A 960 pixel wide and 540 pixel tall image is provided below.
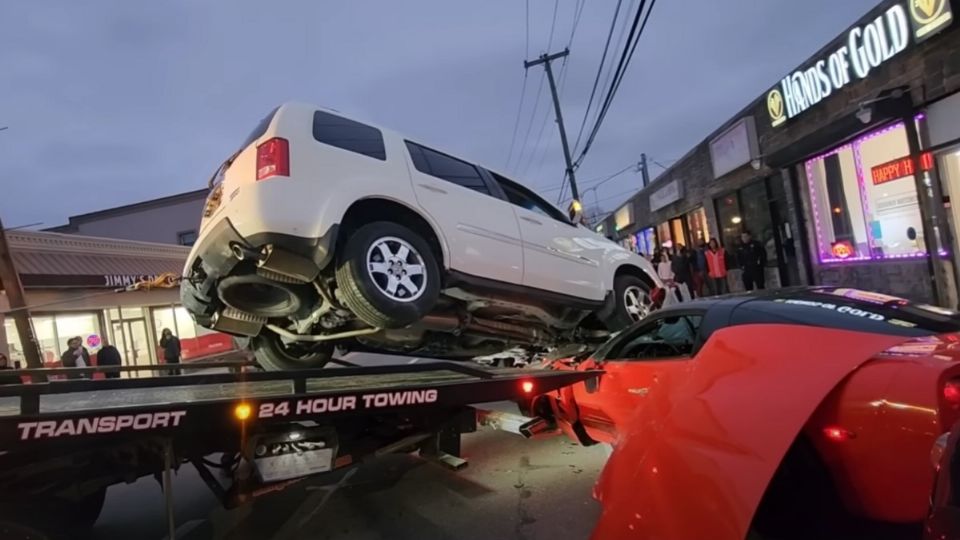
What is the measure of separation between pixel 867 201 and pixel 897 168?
106 cm

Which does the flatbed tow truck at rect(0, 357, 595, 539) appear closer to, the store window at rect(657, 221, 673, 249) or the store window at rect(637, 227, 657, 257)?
the store window at rect(657, 221, 673, 249)

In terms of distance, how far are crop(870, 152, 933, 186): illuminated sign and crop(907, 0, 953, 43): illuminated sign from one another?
5.53 feet

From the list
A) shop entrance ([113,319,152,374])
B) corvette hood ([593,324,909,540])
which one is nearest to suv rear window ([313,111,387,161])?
corvette hood ([593,324,909,540])

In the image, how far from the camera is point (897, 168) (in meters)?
9.79

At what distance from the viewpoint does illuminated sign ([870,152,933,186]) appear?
894 centimetres

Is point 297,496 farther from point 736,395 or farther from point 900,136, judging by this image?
point 900,136

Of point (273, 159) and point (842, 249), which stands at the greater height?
point (273, 159)

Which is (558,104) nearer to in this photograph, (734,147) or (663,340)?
(734,147)

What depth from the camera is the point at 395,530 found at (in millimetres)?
4164

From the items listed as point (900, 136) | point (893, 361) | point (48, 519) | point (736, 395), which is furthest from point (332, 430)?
point (900, 136)

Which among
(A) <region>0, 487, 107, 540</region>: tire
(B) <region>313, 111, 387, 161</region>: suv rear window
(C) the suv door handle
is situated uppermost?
(B) <region>313, 111, 387, 161</region>: suv rear window

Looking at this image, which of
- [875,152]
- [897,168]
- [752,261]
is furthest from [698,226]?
[897,168]

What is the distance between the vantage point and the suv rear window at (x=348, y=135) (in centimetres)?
468

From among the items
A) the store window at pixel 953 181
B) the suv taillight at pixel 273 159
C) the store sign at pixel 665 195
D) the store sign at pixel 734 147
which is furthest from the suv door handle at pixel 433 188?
the store sign at pixel 665 195
